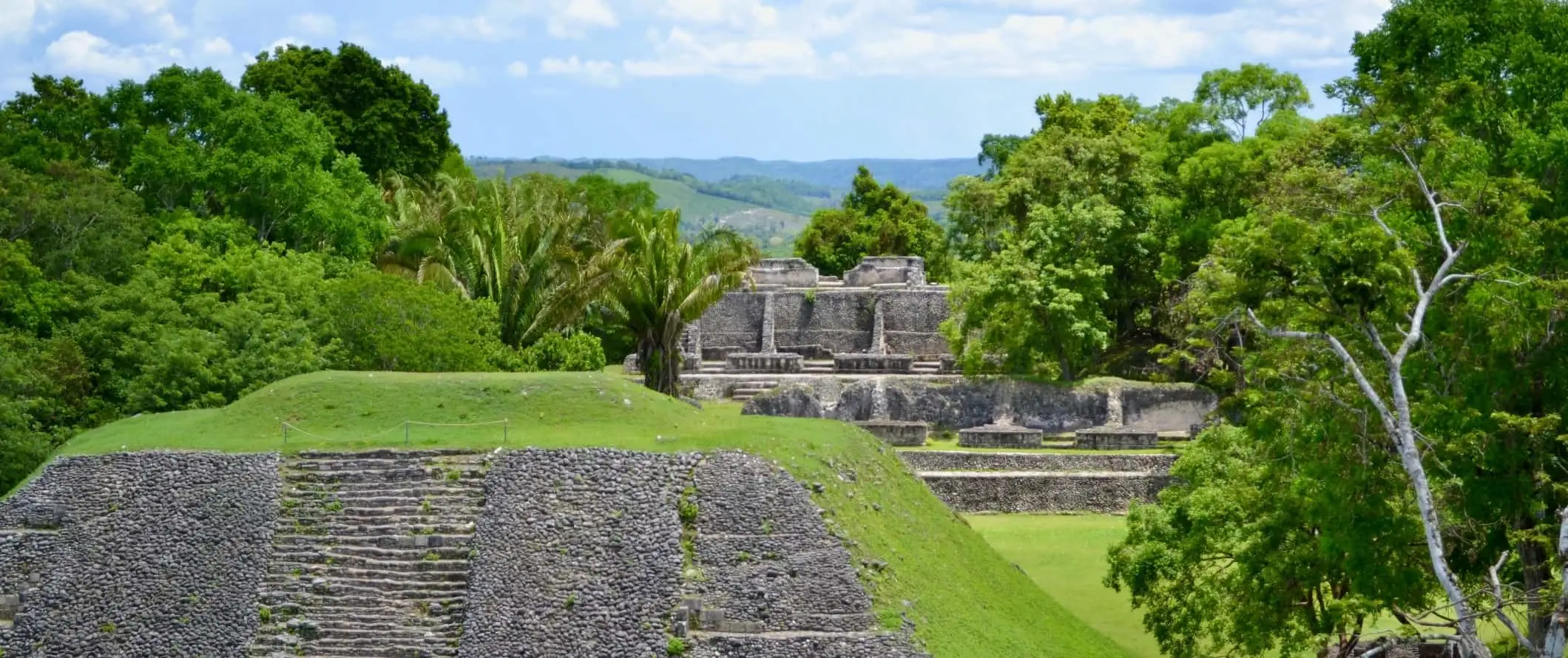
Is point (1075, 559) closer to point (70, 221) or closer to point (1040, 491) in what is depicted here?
point (1040, 491)

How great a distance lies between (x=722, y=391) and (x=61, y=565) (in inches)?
835

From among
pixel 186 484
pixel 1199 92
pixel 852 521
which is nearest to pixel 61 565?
pixel 186 484

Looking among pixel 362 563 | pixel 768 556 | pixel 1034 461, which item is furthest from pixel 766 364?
pixel 768 556

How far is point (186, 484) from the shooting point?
68.2 ft

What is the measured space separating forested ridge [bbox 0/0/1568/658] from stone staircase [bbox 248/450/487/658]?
7.24 m

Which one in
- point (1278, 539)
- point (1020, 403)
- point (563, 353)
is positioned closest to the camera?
point (1278, 539)

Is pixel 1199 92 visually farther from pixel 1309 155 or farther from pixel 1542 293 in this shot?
pixel 1542 293

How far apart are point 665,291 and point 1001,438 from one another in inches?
275

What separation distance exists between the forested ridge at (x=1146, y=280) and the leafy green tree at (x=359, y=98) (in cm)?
13

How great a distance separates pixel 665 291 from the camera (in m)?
33.6

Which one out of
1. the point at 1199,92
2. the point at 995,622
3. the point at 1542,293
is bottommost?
the point at 995,622

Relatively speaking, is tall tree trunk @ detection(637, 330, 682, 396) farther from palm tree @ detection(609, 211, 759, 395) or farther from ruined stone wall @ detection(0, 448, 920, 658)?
ruined stone wall @ detection(0, 448, 920, 658)

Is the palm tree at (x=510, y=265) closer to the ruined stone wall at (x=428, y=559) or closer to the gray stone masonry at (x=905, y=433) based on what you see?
the gray stone masonry at (x=905, y=433)

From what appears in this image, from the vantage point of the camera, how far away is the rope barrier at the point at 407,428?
861 inches
